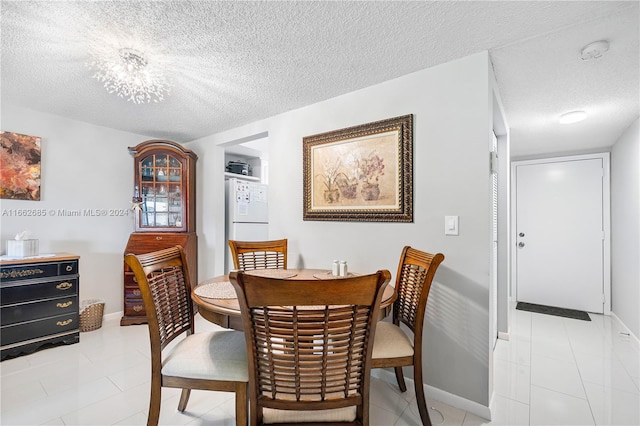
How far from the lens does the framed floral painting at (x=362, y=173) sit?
212 cm

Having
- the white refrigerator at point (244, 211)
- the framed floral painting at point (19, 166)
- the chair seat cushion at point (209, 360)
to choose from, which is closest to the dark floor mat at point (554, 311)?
the white refrigerator at point (244, 211)

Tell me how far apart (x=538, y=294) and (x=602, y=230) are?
1158 millimetres

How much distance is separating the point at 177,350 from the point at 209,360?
0.76ft

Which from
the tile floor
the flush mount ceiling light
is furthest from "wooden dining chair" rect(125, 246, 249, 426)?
the flush mount ceiling light

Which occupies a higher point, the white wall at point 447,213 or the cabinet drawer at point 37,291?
the white wall at point 447,213

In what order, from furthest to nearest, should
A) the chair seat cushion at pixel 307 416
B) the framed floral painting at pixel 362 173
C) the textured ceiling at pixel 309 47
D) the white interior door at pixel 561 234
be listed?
1. the white interior door at pixel 561 234
2. the framed floral painting at pixel 362 173
3. the textured ceiling at pixel 309 47
4. the chair seat cushion at pixel 307 416

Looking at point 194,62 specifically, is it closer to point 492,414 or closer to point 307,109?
point 307,109

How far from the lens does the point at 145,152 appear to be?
346cm

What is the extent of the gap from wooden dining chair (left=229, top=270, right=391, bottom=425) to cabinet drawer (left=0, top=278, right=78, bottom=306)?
2.73 m

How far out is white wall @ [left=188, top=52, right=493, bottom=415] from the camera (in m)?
1.81

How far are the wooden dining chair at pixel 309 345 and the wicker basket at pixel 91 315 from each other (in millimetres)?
2966

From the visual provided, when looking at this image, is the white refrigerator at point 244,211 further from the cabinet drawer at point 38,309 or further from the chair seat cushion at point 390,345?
the chair seat cushion at point 390,345

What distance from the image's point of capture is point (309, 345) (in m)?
0.99

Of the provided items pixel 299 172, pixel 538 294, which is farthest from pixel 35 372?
pixel 538 294
